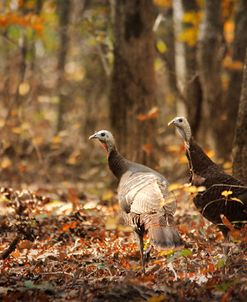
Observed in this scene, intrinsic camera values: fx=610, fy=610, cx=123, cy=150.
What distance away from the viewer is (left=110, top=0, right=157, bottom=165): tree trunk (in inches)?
412

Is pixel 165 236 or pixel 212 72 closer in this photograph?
pixel 165 236

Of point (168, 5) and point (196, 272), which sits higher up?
point (168, 5)

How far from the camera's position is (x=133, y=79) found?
1051 cm

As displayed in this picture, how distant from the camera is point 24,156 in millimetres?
17797

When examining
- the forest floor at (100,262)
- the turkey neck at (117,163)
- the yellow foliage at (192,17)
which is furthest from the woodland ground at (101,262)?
the yellow foliage at (192,17)

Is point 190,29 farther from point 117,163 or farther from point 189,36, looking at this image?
point 117,163

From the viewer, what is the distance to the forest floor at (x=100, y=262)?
197 inches

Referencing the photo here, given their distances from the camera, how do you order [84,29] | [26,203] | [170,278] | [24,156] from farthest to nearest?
1. [24,156]
2. [84,29]
3. [26,203]
4. [170,278]

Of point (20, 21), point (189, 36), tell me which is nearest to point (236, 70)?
point (189, 36)

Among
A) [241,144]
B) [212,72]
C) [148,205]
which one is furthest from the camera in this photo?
[212,72]

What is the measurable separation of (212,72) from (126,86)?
2.92 m

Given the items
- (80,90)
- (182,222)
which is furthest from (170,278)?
(80,90)

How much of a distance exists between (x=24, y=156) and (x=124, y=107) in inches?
308

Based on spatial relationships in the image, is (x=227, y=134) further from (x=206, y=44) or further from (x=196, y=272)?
(x=196, y=272)
